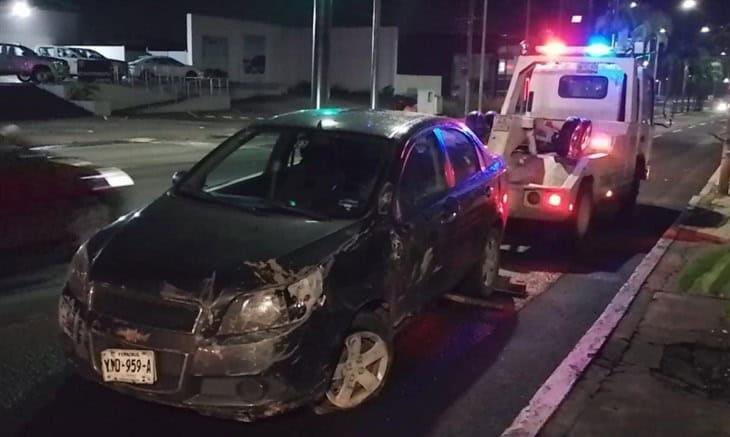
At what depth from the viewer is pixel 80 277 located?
180 inches

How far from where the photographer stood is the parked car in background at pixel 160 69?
41188 millimetres

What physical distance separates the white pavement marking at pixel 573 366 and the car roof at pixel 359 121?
194 centimetres

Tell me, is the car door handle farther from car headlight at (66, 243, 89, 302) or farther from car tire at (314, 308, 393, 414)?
car headlight at (66, 243, 89, 302)

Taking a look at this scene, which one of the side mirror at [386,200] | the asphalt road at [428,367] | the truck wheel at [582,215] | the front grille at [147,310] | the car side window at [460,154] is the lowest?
the asphalt road at [428,367]

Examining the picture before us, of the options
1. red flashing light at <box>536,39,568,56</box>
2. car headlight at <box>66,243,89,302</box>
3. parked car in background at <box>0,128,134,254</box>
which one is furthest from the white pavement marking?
parked car in background at <box>0,128,134,254</box>

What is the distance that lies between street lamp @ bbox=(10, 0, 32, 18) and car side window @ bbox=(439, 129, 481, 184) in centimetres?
4580

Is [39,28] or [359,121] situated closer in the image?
[359,121]

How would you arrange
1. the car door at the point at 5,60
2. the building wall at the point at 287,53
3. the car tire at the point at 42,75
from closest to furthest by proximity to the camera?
the car door at the point at 5,60
the car tire at the point at 42,75
the building wall at the point at 287,53

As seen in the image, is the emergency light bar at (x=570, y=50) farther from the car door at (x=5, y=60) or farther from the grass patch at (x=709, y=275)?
the car door at (x=5, y=60)

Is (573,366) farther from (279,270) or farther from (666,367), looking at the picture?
(279,270)

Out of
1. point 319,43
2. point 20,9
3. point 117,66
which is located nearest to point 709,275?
point 319,43

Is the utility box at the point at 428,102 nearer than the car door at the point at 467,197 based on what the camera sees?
No

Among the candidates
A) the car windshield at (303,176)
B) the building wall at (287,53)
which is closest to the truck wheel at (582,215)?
the car windshield at (303,176)

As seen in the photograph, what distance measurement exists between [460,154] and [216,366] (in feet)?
10.2
